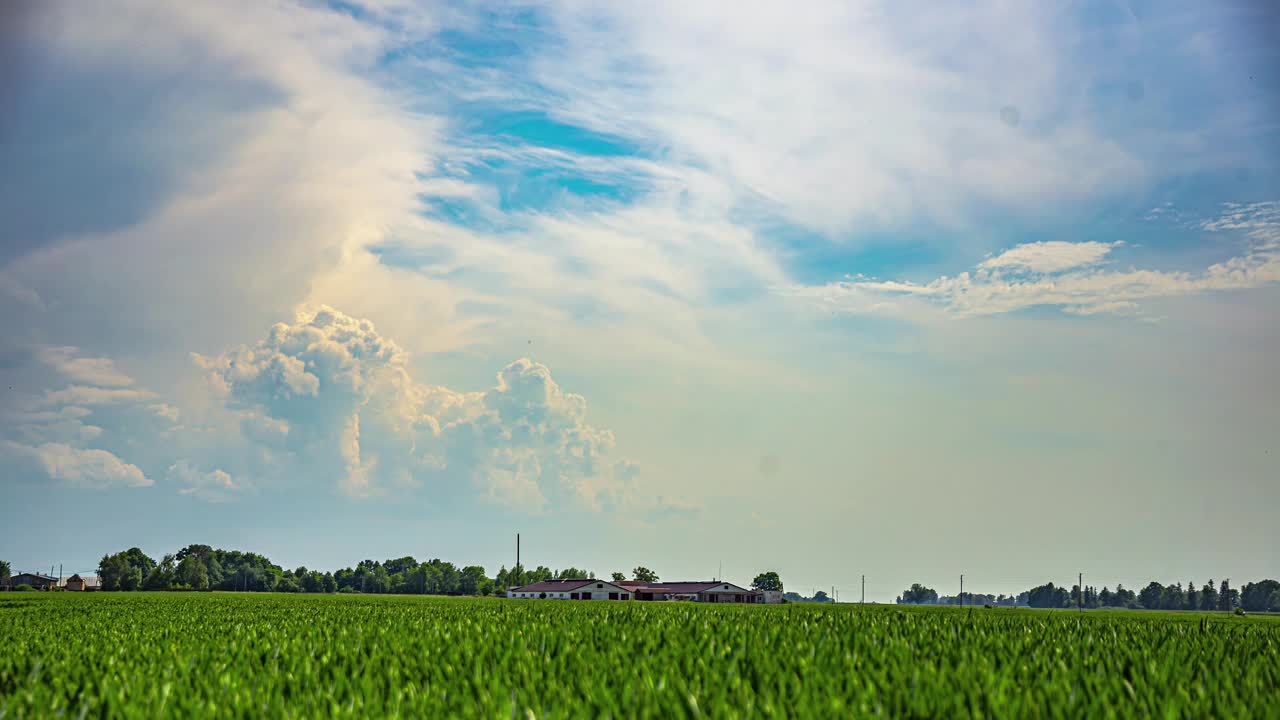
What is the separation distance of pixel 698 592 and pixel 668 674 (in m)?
150

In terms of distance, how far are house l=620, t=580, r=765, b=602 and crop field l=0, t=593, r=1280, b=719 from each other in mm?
133839

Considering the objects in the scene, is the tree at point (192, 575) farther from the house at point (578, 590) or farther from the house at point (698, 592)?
the house at point (698, 592)

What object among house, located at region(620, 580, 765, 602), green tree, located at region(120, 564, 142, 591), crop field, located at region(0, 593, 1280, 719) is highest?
crop field, located at region(0, 593, 1280, 719)

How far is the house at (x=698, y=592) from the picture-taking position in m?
147

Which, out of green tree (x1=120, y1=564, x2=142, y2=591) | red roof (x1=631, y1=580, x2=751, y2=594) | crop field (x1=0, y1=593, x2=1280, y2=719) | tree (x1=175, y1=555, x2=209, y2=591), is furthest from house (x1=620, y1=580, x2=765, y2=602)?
crop field (x1=0, y1=593, x2=1280, y2=719)

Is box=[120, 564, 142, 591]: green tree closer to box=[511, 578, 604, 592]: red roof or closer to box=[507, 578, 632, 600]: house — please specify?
box=[507, 578, 632, 600]: house

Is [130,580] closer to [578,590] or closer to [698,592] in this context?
[578,590]

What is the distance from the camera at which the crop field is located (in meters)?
7.53

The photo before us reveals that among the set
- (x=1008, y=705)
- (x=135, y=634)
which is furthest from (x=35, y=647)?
(x=1008, y=705)

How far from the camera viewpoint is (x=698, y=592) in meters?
153

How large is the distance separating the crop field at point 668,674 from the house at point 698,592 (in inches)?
5269

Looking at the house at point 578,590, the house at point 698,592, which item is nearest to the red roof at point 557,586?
the house at point 578,590

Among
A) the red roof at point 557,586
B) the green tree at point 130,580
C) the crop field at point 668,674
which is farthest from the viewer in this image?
the green tree at point 130,580

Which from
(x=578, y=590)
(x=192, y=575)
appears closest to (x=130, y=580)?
(x=192, y=575)
